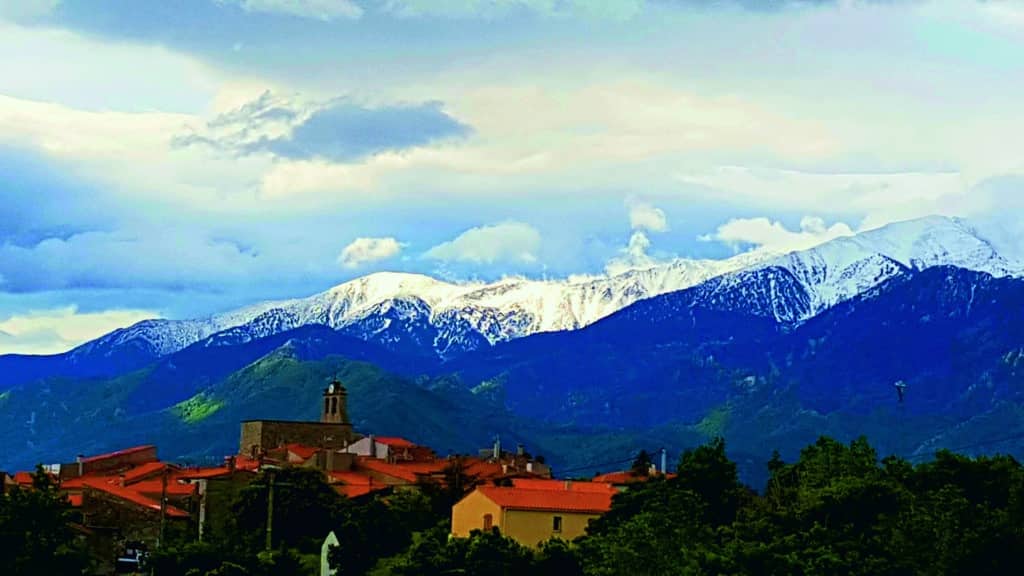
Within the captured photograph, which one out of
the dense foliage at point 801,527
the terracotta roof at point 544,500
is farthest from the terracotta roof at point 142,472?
the dense foliage at point 801,527

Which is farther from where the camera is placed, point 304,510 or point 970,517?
point 304,510

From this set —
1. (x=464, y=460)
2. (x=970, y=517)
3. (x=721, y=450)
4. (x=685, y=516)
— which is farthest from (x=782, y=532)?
(x=464, y=460)

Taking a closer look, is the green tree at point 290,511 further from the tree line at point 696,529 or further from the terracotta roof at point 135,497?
the terracotta roof at point 135,497

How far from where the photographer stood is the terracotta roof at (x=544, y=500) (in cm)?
10438

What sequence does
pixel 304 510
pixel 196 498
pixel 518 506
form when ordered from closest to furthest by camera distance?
pixel 518 506
pixel 304 510
pixel 196 498

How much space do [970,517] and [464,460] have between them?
272 feet

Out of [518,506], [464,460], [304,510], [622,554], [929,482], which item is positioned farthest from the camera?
[464,460]

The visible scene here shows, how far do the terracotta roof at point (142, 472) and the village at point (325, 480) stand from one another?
0.51 feet

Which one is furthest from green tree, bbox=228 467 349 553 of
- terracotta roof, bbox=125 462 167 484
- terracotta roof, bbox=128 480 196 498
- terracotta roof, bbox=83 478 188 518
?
terracotta roof, bbox=125 462 167 484

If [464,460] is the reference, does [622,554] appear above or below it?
below

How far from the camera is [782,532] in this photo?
269 feet

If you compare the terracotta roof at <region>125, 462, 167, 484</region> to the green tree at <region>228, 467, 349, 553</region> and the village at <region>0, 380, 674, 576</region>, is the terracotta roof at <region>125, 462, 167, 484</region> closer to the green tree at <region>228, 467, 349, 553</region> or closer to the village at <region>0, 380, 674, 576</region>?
the village at <region>0, 380, 674, 576</region>

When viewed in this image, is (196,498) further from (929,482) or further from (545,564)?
(929,482)

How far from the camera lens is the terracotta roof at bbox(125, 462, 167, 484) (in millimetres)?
149163
